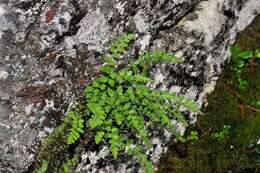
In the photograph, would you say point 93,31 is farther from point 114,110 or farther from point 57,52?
point 114,110

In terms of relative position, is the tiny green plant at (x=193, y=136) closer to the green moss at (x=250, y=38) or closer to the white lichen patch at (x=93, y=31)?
the green moss at (x=250, y=38)

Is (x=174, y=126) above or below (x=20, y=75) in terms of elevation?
below

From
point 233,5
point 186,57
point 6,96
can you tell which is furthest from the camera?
point 233,5

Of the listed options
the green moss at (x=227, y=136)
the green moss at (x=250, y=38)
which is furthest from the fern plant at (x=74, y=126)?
the green moss at (x=250, y=38)

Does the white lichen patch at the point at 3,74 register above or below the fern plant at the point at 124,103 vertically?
above

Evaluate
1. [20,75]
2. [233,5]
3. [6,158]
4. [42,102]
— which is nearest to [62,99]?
[42,102]

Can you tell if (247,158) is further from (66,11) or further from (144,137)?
(66,11)
